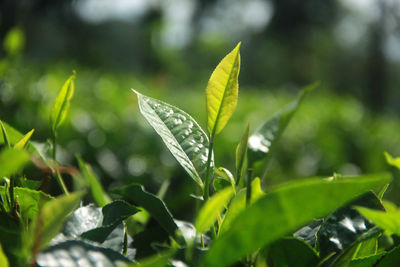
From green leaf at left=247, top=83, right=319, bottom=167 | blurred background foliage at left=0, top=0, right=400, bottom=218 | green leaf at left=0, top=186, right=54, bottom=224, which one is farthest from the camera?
blurred background foliage at left=0, top=0, right=400, bottom=218

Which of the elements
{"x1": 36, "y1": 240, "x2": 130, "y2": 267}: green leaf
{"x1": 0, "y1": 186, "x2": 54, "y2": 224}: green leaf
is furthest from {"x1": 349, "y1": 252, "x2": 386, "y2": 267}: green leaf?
{"x1": 0, "y1": 186, "x2": 54, "y2": 224}: green leaf

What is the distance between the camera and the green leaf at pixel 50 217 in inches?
17.9

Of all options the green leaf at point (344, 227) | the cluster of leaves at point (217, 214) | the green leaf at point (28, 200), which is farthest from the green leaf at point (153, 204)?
the green leaf at point (344, 227)

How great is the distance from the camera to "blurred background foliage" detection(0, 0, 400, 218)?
9.44ft

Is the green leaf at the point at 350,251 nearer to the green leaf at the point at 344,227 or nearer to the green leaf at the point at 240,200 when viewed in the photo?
the green leaf at the point at 344,227

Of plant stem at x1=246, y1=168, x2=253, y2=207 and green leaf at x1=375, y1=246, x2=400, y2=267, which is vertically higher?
plant stem at x1=246, y1=168, x2=253, y2=207

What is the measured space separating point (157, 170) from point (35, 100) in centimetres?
102

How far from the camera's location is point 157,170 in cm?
287

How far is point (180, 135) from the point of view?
0.70 m

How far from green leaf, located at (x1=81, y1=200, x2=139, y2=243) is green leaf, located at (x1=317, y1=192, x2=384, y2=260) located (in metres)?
0.29

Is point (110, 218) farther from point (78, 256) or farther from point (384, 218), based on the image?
point (384, 218)

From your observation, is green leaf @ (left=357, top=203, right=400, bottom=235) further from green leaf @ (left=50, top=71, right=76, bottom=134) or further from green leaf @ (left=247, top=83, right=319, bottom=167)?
green leaf @ (left=50, top=71, right=76, bottom=134)

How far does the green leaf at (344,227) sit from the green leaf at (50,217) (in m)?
0.35

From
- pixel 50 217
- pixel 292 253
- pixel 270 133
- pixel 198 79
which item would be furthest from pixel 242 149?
pixel 198 79
